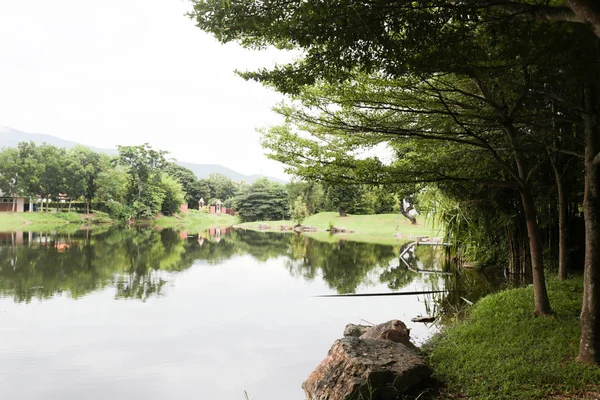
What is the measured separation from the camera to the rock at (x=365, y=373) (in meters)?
3.96

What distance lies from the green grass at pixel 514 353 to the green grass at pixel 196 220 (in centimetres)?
4132

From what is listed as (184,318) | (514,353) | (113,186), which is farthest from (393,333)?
(113,186)

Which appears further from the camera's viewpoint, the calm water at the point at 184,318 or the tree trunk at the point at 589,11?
the calm water at the point at 184,318

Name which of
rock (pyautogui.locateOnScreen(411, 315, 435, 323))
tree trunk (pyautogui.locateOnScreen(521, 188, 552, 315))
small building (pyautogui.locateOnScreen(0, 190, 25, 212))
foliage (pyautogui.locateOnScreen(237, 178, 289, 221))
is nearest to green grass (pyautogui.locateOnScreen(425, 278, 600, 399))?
tree trunk (pyautogui.locateOnScreen(521, 188, 552, 315))

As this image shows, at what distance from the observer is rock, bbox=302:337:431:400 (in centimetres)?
396

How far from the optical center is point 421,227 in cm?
3231

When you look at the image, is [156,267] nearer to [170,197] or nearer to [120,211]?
[120,211]

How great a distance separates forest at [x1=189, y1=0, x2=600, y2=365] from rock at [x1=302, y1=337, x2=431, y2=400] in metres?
1.72

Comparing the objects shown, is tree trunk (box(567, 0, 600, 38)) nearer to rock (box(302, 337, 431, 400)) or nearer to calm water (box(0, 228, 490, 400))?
rock (box(302, 337, 431, 400))

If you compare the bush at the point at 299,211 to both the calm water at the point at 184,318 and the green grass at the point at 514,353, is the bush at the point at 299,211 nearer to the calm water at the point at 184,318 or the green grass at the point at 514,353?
the calm water at the point at 184,318

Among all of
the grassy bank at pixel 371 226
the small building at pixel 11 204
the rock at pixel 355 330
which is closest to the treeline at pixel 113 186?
the small building at pixel 11 204

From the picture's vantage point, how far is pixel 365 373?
401 cm

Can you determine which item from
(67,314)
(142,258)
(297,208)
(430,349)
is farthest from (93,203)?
(430,349)

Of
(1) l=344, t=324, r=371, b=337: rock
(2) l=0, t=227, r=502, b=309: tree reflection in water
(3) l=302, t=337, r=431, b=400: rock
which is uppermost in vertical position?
(3) l=302, t=337, r=431, b=400: rock
